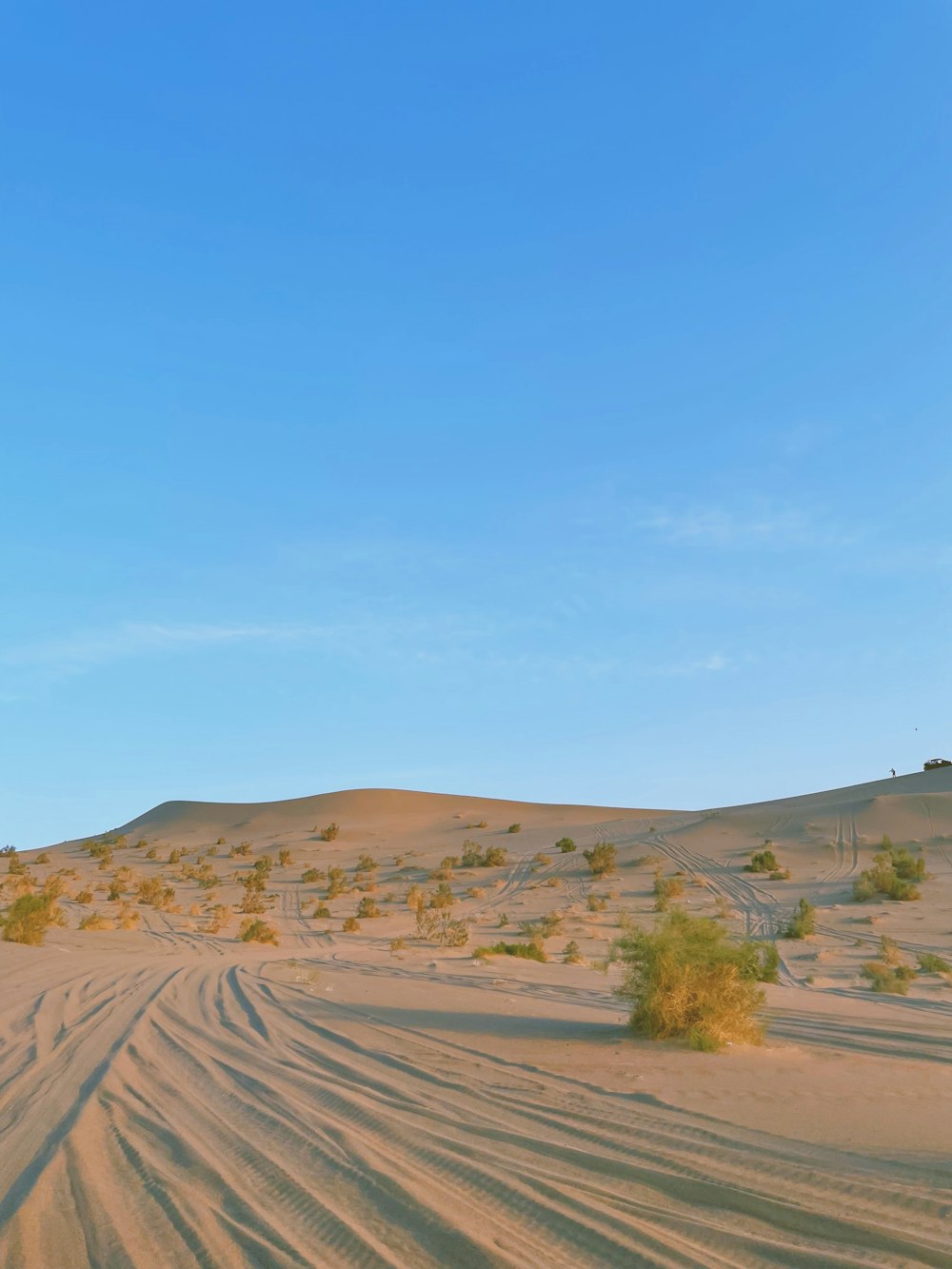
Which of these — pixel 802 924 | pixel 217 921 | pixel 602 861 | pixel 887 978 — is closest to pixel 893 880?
pixel 802 924

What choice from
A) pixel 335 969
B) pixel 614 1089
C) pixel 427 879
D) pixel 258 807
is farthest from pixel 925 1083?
pixel 258 807

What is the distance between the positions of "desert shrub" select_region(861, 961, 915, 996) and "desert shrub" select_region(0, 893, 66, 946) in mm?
15673

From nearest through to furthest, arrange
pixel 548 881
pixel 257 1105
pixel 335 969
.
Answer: pixel 257 1105 → pixel 335 969 → pixel 548 881

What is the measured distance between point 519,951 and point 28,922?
1017cm

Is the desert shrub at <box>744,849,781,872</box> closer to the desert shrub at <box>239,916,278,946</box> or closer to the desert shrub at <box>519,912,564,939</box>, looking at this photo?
the desert shrub at <box>519,912,564,939</box>

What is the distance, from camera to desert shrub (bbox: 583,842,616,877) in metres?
34.2

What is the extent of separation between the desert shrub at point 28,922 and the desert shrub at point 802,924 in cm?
1563

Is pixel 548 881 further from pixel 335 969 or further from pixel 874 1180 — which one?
pixel 874 1180

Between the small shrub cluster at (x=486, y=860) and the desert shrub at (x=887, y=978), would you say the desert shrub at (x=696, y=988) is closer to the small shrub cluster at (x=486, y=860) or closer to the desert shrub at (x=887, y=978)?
the desert shrub at (x=887, y=978)

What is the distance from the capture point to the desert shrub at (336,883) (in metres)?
33.2

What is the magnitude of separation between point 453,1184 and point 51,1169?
7.44ft

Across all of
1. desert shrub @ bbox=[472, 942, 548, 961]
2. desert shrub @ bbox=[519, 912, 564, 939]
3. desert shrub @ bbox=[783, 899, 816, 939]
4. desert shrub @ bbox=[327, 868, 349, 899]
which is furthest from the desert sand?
desert shrub @ bbox=[327, 868, 349, 899]

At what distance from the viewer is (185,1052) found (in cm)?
898

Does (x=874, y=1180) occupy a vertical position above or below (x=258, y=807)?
below
